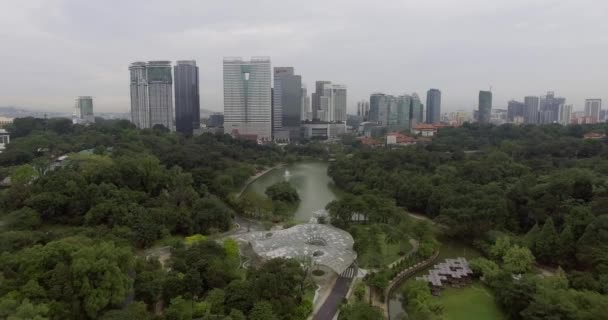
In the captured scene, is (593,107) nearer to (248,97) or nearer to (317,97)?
(317,97)

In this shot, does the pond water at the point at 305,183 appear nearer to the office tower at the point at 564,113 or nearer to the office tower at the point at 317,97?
the office tower at the point at 317,97

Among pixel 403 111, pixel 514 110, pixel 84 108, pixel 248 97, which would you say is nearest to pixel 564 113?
pixel 514 110

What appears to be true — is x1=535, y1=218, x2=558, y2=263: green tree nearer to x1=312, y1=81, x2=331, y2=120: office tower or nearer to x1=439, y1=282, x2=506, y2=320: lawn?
x1=439, y1=282, x2=506, y2=320: lawn

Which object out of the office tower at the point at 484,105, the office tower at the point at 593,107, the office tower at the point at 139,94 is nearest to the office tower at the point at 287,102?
the office tower at the point at 139,94

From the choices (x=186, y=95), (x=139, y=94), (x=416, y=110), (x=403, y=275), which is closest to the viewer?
(x=403, y=275)

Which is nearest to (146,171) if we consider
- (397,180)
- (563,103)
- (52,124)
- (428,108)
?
(397,180)

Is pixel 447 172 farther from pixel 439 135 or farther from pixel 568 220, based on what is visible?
pixel 439 135
